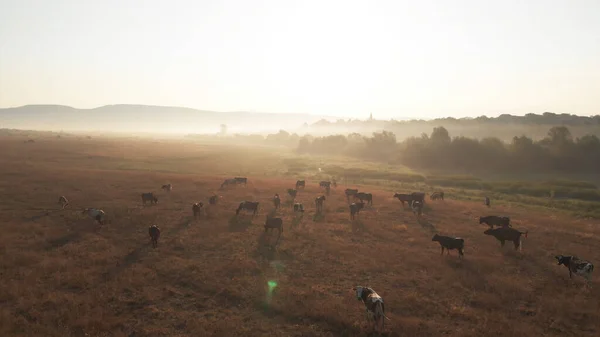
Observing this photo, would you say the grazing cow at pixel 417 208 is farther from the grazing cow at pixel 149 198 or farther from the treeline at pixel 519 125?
the treeline at pixel 519 125

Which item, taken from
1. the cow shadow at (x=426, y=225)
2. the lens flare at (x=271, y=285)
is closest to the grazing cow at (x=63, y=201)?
the lens flare at (x=271, y=285)

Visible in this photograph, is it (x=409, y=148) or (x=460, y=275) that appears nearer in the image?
(x=460, y=275)

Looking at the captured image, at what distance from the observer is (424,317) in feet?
46.6

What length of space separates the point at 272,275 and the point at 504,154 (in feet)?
296

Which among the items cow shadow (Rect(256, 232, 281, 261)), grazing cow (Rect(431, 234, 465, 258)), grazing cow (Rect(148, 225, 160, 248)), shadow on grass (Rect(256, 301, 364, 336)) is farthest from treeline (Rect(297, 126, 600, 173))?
shadow on grass (Rect(256, 301, 364, 336))

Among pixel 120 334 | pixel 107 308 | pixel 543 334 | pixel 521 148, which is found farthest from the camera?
pixel 521 148

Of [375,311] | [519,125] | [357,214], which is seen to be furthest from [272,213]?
[519,125]

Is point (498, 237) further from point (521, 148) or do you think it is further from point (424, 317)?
point (521, 148)

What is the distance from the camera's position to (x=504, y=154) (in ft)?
284

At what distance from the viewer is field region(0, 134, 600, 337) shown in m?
13.4

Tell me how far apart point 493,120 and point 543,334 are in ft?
678

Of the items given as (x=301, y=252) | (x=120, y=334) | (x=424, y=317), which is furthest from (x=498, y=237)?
(x=120, y=334)

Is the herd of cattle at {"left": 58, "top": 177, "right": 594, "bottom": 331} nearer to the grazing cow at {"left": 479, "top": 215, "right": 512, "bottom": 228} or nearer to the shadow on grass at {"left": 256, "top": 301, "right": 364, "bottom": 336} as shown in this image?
the grazing cow at {"left": 479, "top": 215, "right": 512, "bottom": 228}

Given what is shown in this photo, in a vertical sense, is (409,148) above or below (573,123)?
below
